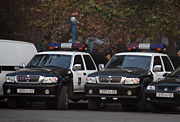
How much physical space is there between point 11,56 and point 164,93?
17.7 feet

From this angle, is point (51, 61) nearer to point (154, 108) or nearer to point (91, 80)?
point (91, 80)

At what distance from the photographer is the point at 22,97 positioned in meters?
19.2

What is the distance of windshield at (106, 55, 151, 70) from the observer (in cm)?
2033

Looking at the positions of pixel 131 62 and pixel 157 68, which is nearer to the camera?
pixel 157 68

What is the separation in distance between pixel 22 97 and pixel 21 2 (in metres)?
18.5

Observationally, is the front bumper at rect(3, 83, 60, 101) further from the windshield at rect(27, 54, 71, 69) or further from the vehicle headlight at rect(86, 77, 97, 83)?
the windshield at rect(27, 54, 71, 69)

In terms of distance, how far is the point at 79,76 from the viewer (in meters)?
20.7

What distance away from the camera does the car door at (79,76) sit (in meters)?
20.4

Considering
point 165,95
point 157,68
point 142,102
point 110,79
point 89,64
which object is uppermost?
point 157,68

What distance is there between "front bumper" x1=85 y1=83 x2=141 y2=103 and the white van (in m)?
3.03

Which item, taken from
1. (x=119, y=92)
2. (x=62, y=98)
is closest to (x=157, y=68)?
(x=119, y=92)

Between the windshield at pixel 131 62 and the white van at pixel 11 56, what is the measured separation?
9.65ft

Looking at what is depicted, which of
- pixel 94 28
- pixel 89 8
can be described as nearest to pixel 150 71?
pixel 89 8

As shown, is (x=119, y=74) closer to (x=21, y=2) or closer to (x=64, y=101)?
(x=64, y=101)
